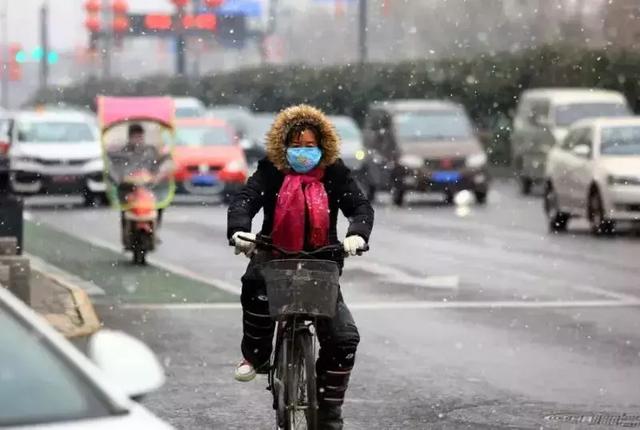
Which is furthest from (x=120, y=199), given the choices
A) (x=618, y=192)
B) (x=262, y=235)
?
(x=262, y=235)

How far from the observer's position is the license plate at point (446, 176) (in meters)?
32.8

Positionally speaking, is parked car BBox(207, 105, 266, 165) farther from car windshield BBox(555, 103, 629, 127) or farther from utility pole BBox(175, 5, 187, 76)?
utility pole BBox(175, 5, 187, 76)

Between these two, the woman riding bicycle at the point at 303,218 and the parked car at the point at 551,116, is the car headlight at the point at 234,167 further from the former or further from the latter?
the woman riding bicycle at the point at 303,218

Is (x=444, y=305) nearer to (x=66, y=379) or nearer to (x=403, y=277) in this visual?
(x=403, y=277)

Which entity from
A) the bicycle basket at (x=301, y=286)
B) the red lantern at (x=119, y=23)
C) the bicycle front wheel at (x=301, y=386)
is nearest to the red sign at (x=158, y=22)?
the red lantern at (x=119, y=23)

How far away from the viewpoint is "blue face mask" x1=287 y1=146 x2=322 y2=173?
8.38 metres

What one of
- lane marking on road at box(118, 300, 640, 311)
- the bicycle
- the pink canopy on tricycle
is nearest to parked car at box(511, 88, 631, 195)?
the pink canopy on tricycle

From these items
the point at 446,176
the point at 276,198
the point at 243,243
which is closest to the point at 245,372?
the point at 243,243

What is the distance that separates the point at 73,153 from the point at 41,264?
48.9 ft

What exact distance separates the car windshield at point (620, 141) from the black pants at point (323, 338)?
16.6m

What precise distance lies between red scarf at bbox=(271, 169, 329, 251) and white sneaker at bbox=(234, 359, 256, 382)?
0.57m

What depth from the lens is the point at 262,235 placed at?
325 inches

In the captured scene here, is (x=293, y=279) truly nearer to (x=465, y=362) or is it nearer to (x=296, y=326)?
(x=296, y=326)

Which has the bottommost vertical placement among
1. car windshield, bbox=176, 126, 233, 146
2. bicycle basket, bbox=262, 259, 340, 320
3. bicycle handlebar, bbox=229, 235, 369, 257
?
car windshield, bbox=176, 126, 233, 146
